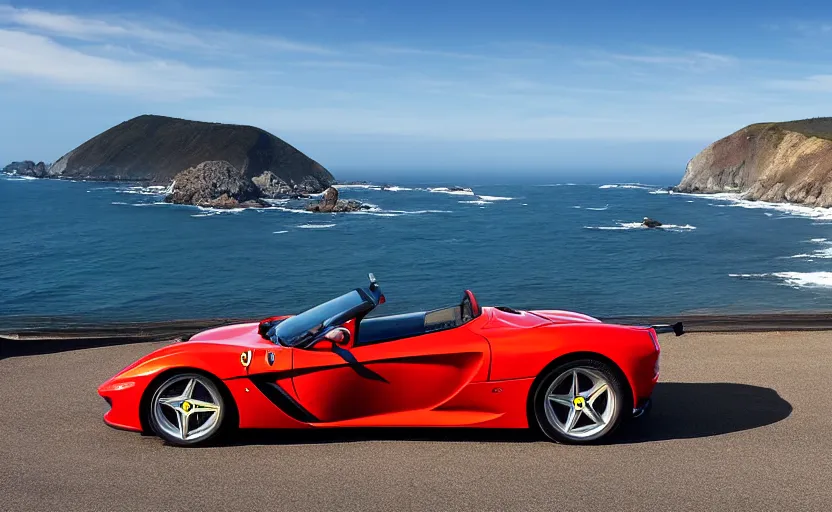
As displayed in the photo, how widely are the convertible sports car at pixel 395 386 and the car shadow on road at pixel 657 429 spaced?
21cm

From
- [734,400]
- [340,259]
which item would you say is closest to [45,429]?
[734,400]

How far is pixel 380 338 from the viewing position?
6156 millimetres

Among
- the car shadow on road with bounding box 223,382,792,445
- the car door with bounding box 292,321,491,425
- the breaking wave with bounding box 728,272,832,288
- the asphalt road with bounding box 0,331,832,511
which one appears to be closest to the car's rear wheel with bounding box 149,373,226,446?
the asphalt road with bounding box 0,331,832,511

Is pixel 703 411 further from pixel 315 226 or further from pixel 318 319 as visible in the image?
pixel 315 226

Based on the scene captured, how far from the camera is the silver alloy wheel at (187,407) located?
5.95 meters

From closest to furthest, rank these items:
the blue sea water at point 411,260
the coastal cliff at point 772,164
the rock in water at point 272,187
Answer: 1. the blue sea water at point 411,260
2. the coastal cliff at point 772,164
3. the rock in water at point 272,187

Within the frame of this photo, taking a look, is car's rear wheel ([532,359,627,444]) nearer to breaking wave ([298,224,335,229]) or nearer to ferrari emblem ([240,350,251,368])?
ferrari emblem ([240,350,251,368])

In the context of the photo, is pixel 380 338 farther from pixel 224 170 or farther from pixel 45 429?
pixel 224 170

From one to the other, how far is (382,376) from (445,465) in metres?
0.91

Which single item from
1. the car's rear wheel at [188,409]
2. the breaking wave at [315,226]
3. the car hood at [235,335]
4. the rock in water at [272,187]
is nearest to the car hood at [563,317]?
the car hood at [235,335]

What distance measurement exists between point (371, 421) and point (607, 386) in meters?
1.99

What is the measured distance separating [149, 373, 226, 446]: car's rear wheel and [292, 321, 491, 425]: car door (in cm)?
73

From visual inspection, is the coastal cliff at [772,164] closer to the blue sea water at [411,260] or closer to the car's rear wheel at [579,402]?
the blue sea water at [411,260]

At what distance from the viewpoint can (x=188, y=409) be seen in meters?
5.97
